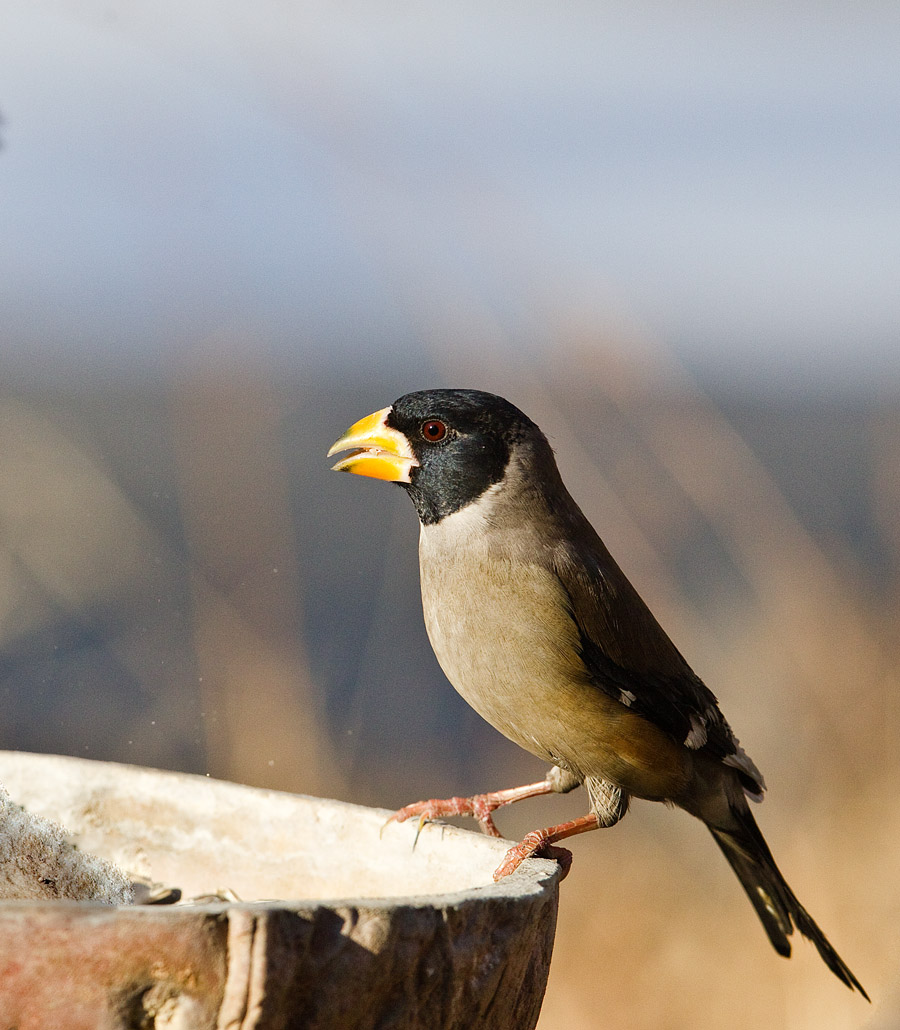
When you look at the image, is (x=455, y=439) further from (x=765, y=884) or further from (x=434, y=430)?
(x=765, y=884)

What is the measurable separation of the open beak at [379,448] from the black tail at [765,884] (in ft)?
4.21

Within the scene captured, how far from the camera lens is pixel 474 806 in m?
2.75

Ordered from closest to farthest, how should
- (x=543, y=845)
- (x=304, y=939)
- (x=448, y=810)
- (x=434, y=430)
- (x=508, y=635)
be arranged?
(x=304, y=939) → (x=543, y=845) → (x=448, y=810) → (x=508, y=635) → (x=434, y=430)

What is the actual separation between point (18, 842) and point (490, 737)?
679cm

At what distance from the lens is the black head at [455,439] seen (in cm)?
279

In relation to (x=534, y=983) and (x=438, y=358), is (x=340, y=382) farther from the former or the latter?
(x=534, y=983)

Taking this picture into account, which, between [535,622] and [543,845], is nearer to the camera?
[543,845]

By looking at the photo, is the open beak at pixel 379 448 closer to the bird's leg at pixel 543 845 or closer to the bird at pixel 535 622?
the bird at pixel 535 622

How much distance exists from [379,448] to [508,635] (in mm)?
550

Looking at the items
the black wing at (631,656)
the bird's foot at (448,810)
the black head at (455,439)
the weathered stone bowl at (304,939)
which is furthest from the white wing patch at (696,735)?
the weathered stone bowl at (304,939)

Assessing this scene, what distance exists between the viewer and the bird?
2670 millimetres

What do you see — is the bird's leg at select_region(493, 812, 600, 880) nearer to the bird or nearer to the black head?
the bird

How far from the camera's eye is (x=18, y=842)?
1857 millimetres

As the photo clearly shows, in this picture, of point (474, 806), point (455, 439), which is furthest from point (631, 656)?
point (455, 439)
